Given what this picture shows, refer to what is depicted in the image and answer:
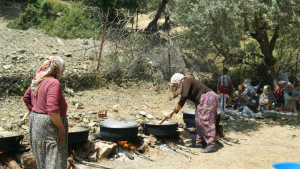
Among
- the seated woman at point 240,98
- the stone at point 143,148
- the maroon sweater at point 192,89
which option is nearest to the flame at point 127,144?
the stone at point 143,148

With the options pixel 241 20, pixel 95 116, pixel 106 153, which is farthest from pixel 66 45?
pixel 106 153

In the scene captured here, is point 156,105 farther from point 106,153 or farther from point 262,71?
point 262,71

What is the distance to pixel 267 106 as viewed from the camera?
30.0ft

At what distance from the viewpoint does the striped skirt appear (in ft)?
10.8

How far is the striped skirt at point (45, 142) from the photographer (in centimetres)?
329

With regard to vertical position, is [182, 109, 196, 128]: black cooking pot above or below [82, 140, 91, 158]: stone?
above

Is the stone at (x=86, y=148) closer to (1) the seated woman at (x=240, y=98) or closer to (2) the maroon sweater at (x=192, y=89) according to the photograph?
(2) the maroon sweater at (x=192, y=89)

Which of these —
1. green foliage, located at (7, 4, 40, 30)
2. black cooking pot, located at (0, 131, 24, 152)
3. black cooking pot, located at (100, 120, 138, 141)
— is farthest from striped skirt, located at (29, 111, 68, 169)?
green foliage, located at (7, 4, 40, 30)

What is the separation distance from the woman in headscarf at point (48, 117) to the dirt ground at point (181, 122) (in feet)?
5.80

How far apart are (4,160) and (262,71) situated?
341 inches

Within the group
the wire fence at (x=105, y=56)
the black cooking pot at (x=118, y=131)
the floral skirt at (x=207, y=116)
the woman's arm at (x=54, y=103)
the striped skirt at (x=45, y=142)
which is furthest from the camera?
the wire fence at (x=105, y=56)

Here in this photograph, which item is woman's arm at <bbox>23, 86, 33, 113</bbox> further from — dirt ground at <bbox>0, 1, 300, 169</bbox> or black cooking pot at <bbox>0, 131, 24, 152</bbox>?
dirt ground at <bbox>0, 1, 300, 169</bbox>

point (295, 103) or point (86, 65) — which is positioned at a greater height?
point (86, 65)

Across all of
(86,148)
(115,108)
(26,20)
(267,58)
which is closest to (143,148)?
(86,148)
